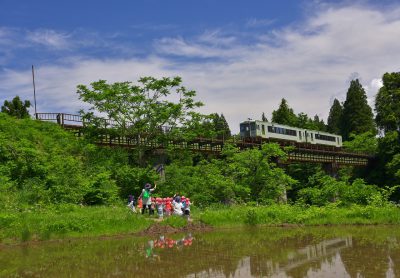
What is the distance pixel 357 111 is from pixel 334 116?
19355 mm

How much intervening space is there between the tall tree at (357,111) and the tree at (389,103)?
16622 mm

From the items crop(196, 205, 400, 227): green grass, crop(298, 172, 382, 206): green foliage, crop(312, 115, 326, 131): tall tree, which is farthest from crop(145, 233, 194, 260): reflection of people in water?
crop(312, 115, 326, 131): tall tree

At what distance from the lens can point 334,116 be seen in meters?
84.1

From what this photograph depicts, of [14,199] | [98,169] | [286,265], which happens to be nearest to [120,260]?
[286,265]

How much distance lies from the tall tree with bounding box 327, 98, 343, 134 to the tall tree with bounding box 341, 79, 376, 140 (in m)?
15.9

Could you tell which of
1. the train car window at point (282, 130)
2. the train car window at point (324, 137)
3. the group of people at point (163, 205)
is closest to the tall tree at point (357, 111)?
the train car window at point (324, 137)

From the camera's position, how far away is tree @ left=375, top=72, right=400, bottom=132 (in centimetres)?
4312

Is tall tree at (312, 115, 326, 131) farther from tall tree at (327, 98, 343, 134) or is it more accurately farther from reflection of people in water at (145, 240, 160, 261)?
reflection of people in water at (145, 240, 160, 261)

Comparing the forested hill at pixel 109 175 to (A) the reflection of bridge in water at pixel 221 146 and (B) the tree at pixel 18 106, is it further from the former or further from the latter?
(B) the tree at pixel 18 106

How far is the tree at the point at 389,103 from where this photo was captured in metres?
43.1

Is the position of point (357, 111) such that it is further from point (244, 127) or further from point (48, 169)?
point (48, 169)

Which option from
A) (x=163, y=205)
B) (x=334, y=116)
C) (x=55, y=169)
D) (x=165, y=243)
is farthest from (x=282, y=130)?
(x=165, y=243)

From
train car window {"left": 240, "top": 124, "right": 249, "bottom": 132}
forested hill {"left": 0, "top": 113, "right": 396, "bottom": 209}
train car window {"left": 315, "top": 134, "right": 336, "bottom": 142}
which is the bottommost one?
forested hill {"left": 0, "top": 113, "right": 396, "bottom": 209}

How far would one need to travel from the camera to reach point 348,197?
25.8m
